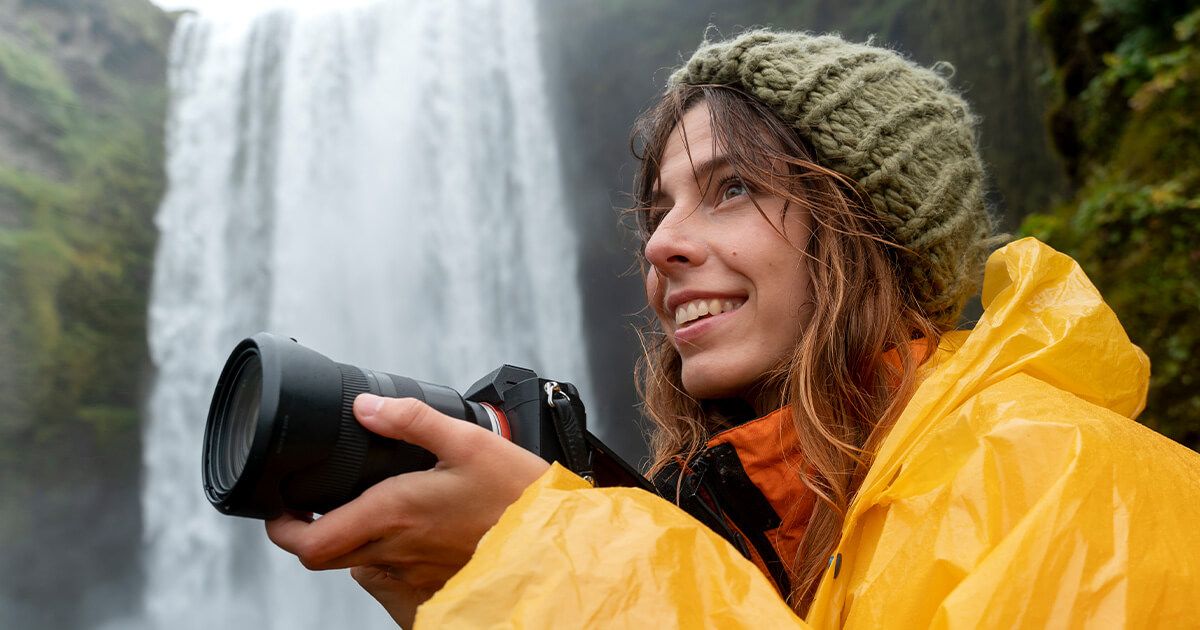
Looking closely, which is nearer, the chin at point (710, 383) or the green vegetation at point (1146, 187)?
the chin at point (710, 383)

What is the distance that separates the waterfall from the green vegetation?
8126 mm

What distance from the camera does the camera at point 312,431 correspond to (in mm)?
1021

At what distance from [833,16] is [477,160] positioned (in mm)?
6055

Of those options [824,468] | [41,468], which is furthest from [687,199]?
[41,468]

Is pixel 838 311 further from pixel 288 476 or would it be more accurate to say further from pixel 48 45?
pixel 48 45

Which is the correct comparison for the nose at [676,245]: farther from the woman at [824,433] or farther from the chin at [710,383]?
the chin at [710,383]

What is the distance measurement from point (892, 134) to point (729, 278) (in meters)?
0.45

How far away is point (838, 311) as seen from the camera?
1.44m

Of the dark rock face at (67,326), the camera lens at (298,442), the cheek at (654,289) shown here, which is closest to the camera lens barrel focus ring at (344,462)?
the camera lens at (298,442)

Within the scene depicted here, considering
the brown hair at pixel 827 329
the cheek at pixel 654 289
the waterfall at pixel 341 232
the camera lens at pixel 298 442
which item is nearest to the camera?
the camera lens at pixel 298 442

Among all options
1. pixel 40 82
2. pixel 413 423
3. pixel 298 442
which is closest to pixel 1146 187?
pixel 413 423

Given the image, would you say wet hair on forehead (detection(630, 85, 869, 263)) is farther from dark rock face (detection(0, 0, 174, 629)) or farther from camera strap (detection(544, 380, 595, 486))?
dark rock face (detection(0, 0, 174, 629))

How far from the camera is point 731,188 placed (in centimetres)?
159

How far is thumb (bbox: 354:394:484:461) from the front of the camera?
1.04 m
